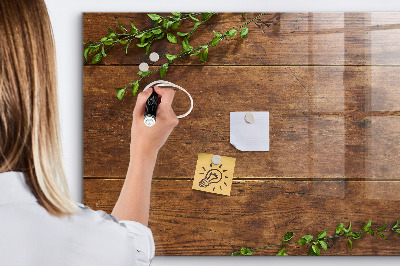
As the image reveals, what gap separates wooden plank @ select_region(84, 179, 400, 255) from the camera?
3.54 feet

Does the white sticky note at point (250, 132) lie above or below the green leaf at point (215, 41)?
below

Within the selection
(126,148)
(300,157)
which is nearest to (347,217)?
(300,157)

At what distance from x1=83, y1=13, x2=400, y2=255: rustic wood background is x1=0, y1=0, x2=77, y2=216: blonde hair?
0.56 meters

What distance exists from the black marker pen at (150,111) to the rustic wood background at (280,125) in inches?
10.6

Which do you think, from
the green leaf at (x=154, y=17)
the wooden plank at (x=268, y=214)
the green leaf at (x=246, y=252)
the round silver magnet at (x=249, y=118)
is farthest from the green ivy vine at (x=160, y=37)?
the green leaf at (x=246, y=252)

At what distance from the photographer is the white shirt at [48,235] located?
17.7 inches

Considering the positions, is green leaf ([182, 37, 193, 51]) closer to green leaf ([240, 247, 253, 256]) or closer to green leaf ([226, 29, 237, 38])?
green leaf ([226, 29, 237, 38])

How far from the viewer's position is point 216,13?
1.08 m

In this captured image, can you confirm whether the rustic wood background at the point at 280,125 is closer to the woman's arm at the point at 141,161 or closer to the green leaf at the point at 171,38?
the green leaf at the point at 171,38

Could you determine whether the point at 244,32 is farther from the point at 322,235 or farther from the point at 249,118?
the point at 322,235

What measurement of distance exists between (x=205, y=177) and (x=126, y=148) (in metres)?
0.23

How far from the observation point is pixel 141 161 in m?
0.81

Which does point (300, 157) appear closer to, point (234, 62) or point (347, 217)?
point (347, 217)

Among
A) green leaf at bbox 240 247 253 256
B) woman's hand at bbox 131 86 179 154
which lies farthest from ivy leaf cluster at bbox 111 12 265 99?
green leaf at bbox 240 247 253 256
